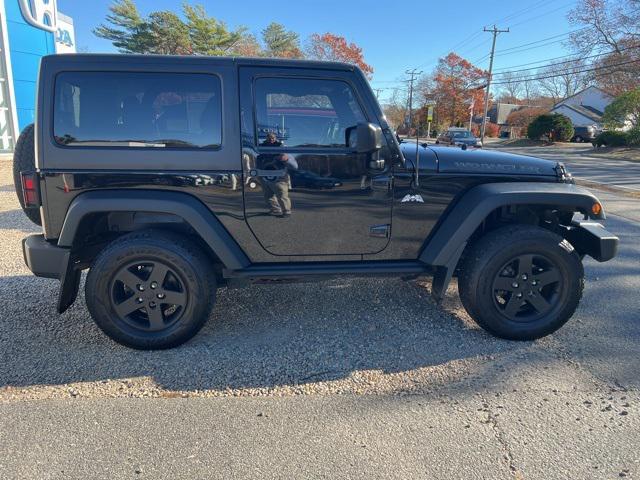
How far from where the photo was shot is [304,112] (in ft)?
9.90

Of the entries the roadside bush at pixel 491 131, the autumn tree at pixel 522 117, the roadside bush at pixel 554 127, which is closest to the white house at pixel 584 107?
the autumn tree at pixel 522 117

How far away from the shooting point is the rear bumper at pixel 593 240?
3.22 metres

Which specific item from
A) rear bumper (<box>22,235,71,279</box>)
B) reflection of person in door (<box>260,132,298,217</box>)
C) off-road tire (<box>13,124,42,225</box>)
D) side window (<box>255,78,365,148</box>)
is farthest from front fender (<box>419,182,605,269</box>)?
off-road tire (<box>13,124,42,225</box>)

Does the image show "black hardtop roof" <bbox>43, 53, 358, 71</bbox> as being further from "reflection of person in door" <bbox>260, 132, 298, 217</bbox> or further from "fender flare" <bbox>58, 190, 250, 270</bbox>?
"fender flare" <bbox>58, 190, 250, 270</bbox>

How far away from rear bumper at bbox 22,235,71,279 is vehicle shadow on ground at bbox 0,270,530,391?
1.93 feet

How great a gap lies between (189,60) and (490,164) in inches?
92.5

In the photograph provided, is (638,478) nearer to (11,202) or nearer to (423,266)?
(423,266)

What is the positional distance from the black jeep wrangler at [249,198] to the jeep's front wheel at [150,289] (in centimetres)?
1

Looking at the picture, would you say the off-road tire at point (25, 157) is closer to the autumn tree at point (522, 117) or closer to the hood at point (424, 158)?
the hood at point (424, 158)

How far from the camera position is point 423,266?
3.26m

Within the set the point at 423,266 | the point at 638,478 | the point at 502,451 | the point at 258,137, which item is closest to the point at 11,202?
the point at 258,137

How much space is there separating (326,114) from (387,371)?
1.86 metres

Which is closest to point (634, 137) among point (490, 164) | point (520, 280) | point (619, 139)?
point (619, 139)

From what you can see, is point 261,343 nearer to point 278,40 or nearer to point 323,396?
point 323,396
